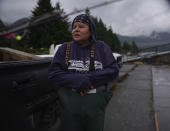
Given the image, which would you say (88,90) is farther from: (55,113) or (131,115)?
(131,115)

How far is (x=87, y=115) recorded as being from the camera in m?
1.26

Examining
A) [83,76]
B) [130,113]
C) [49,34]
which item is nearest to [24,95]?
[83,76]

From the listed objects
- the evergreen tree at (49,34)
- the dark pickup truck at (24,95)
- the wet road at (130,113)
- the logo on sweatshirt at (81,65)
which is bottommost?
the wet road at (130,113)

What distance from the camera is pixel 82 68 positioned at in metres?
1.31

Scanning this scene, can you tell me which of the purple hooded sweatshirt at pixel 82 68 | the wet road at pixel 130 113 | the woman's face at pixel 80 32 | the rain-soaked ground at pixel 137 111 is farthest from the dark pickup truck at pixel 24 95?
the wet road at pixel 130 113

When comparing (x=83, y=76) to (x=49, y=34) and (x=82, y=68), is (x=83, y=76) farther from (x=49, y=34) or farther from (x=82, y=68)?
(x=49, y=34)

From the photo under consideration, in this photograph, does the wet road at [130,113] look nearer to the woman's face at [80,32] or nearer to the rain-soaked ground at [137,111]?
the rain-soaked ground at [137,111]

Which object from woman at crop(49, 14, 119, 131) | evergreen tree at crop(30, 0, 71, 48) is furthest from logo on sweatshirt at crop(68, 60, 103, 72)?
evergreen tree at crop(30, 0, 71, 48)

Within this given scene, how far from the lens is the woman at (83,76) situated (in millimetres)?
1243

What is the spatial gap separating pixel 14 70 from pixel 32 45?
30968 mm

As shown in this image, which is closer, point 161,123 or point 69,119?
point 69,119

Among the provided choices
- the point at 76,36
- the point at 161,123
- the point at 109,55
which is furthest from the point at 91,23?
the point at 161,123

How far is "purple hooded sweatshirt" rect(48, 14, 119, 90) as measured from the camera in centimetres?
122

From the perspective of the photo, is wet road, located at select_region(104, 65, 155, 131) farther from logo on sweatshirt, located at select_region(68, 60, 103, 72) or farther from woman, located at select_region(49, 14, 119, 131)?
logo on sweatshirt, located at select_region(68, 60, 103, 72)
